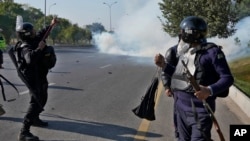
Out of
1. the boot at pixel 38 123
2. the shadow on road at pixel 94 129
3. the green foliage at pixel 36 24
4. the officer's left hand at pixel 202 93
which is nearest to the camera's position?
the officer's left hand at pixel 202 93

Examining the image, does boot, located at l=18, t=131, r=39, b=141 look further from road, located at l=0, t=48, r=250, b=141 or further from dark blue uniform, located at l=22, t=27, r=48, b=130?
road, located at l=0, t=48, r=250, b=141

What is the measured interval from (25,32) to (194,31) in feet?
10.2

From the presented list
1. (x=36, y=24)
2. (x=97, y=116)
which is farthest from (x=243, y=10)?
(x=36, y=24)

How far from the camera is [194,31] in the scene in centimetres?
394

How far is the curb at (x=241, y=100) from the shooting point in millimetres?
8865

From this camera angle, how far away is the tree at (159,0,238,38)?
74.7ft

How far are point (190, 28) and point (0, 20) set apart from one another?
178 ft

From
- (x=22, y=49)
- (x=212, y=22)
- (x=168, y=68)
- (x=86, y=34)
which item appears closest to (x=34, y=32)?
(x=22, y=49)

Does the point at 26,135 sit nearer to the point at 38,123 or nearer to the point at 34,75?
the point at 34,75

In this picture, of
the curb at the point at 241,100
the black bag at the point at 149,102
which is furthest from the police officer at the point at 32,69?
the curb at the point at 241,100

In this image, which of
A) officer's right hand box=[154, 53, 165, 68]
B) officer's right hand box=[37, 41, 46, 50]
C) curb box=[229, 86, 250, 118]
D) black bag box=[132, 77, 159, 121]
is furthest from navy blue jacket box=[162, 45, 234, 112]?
curb box=[229, 86, 250, 118]

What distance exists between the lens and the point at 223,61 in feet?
12.4

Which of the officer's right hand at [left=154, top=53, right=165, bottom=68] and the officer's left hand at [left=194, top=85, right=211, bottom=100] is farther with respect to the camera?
the officer's right hand at [left=154, top=53, right=165, bottom=68]

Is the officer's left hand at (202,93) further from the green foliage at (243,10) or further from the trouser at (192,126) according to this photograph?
the green foliage at (243,10)
